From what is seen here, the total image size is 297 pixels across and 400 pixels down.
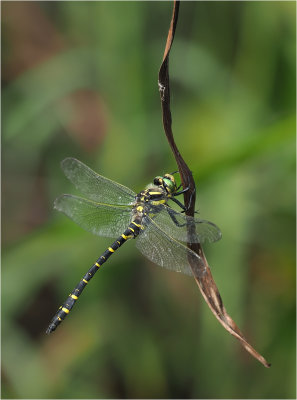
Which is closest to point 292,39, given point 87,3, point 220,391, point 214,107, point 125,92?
point 214,107

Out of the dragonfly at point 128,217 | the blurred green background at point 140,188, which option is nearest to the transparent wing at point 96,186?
the dragonfly at point 128,217

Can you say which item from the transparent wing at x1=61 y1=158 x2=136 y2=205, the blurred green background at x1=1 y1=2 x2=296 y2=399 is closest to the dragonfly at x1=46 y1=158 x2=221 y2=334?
the transparent wing at x1=61 y1=158 x2=136 y2=205

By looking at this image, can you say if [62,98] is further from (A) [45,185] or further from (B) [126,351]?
(B) [126,351]

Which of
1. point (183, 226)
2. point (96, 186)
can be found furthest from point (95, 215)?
point (183, 226)

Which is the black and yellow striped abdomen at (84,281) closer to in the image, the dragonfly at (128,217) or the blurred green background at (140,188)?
the dragonfly at (128,217)

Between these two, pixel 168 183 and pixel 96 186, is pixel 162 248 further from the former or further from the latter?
pixel 96 186

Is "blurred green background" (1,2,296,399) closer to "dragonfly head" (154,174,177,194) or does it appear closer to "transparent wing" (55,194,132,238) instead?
"transparent wing" (55,194,132,238)

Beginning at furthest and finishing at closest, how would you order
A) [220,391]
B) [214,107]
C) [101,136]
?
[101,136], [214,107], [220,391]
